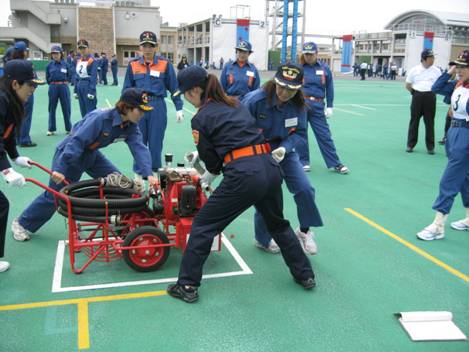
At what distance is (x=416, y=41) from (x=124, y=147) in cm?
6586

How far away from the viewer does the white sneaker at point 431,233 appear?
192 inches

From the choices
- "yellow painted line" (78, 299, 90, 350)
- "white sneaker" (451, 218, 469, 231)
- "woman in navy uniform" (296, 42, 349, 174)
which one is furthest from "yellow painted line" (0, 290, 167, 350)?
"woman in navy uniform" (296, 42, 349, 174)

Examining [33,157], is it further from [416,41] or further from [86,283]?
[416,41]

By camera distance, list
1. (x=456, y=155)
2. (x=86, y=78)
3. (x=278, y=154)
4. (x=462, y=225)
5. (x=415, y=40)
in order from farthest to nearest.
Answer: (x=415, y=40) → (x=86, y=78) → (x=462, y=225) → (x=456, y=155) → (x=278, y=154)

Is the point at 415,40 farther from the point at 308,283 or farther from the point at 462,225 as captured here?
the point at 308,283

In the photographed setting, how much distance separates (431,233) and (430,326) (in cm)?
188

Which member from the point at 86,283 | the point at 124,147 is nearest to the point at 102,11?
the point at 124,147

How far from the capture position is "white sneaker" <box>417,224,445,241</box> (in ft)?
16.0

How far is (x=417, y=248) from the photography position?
4676 mm

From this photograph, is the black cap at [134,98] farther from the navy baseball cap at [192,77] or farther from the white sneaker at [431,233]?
the white sneaker at [431,233]

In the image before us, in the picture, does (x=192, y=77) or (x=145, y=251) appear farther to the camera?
(x=145, y=251)

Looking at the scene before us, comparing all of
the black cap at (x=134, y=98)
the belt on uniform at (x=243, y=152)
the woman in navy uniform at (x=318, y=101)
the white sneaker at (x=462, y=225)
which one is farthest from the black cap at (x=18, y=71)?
the white sneaker at (x=462, y=225)

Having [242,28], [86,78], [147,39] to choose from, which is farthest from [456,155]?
[242,28]

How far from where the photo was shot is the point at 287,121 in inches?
155
